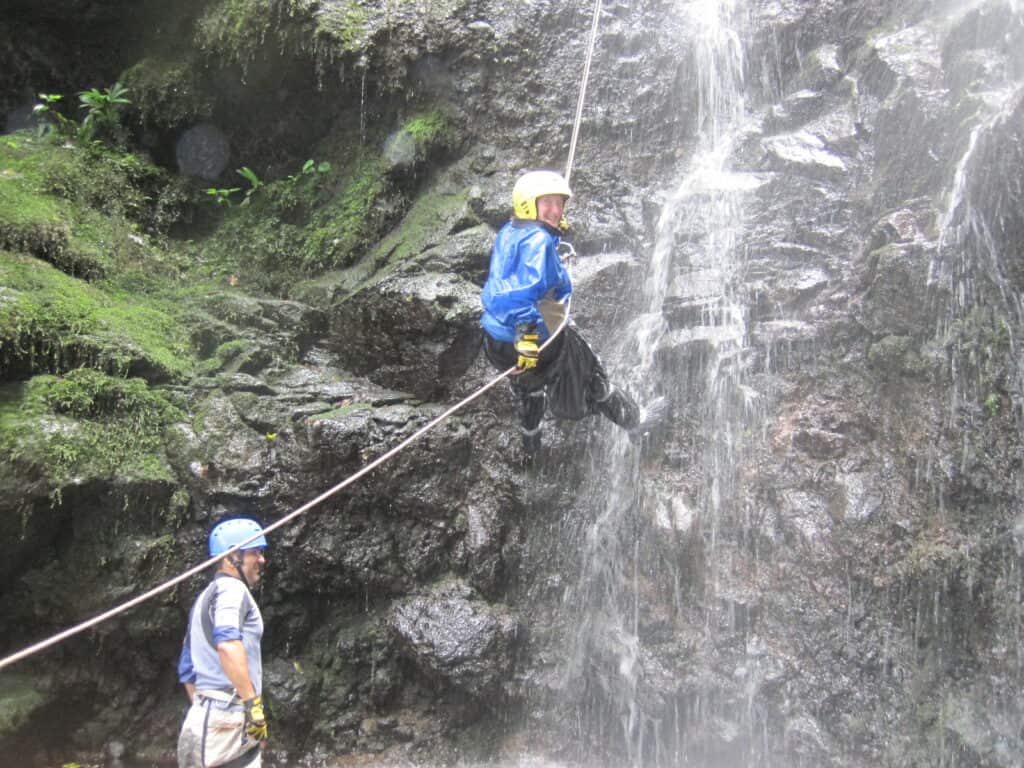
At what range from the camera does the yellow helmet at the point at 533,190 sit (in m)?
5.02

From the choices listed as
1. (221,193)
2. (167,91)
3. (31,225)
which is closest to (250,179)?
(221,193)

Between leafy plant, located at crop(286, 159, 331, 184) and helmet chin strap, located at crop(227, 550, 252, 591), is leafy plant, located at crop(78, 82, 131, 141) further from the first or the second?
helmet chin strap, located at crop(227, 550, 252, 591)

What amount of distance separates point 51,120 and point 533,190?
6.93 meters

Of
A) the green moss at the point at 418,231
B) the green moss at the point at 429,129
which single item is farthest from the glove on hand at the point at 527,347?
the green moss at the point at 429,129

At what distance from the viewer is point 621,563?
6414mm

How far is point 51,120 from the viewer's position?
860 cm

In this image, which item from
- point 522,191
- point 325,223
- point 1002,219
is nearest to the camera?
point 522,191

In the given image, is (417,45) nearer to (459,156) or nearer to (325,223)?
(459,156)

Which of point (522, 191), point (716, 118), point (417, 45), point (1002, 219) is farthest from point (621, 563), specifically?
point (417, 45)

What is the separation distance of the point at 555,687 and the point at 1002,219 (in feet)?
17.9

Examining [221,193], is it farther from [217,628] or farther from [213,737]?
[213,737]

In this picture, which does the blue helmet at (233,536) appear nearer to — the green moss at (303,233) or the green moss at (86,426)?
the green moss at (86,426)

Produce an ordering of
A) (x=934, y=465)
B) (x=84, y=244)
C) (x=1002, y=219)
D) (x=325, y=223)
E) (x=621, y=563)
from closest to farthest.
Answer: (x=934, y=465) < (x=1002, y=219) < (x=621, y=563) < (x=84, y=244) < (x=325, y=223)

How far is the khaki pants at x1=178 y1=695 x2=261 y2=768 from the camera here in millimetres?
3605
